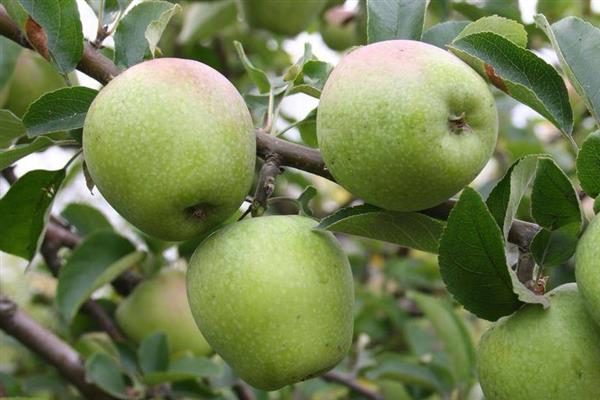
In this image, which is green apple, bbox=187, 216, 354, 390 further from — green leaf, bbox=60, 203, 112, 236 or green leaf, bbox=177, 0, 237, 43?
green leaf, bbox=177, 0, 237, 43

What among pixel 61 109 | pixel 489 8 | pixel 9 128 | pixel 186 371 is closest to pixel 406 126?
pixel 61 109

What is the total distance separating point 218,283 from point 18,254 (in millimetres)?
393

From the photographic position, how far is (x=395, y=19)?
1.08 metres

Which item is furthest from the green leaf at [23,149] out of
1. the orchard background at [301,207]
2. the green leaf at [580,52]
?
the green leaf at [580,52]

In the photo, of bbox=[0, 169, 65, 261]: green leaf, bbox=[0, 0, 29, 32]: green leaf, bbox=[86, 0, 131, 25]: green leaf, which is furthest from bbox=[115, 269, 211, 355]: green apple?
bbox=[0, 0, 29, 32]: green leaf

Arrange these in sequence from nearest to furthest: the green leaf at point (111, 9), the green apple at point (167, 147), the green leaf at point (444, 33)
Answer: the green apple at point (167, 147) → the green leaf at point (444, 33) → the green leaf at point (111, 9)

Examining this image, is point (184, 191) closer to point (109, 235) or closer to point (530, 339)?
point (530, 339)

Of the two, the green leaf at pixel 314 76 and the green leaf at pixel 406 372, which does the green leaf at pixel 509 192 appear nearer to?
the green leaf at pixel 314 76

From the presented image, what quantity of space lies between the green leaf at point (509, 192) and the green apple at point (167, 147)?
10.2 inches

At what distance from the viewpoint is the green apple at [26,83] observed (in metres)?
1.57

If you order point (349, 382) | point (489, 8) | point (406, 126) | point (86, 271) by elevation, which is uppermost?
point (406, 126)

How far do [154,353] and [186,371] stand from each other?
9 cm

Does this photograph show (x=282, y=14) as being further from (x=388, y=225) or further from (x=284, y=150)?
(x=388, y=225)

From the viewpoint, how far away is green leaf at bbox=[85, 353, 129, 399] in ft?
4.83
